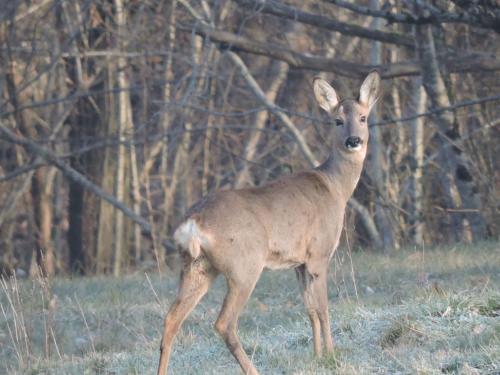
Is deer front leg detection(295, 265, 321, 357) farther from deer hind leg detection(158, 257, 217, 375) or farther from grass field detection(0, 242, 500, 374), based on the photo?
deer hind leg detection(158, 257, 217, 375)

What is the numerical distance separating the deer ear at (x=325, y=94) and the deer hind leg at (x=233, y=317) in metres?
2.28

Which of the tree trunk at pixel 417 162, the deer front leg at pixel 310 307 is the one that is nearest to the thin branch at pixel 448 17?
the tree trunk at pixel 417 162

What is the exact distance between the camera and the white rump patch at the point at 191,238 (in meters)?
6.06

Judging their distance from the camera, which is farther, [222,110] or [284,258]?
[222,110]

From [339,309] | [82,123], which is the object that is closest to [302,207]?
[339,309]

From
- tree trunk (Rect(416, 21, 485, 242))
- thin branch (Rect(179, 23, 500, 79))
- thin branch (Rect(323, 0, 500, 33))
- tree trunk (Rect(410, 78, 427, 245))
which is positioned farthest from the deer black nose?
tree trunk (Rect(410, 78, 427, 245))

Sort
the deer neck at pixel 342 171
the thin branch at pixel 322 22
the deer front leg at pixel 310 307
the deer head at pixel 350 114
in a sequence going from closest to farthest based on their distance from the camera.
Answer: the deer front leg at pixel 310 307, the deer neck at pixel 342 171, the deer head at pixel 350 114, the thin branch at pixel 322 22

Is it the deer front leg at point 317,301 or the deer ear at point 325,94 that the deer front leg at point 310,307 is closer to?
the deer front leg at point 317,301

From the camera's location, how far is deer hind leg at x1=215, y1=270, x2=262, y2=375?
609 centimetres

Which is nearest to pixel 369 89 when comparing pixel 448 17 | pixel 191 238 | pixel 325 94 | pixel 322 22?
pixel 325 94

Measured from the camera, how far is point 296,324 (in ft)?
25.5

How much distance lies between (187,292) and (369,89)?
2632 millimetres

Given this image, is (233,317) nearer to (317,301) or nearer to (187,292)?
(187,292)

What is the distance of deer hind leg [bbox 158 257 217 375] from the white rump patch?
16 cm
